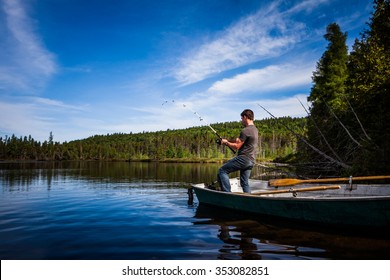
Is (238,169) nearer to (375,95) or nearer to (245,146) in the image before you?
(245,146)

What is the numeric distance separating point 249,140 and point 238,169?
1017mm

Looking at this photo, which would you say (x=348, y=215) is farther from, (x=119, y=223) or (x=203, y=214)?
(x=119, y=223)

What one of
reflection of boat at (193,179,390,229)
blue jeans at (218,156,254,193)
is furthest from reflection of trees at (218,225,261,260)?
blue jeans at (218,156,254,193)

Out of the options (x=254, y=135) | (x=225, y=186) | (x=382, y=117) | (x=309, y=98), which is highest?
(x=309, y=98)

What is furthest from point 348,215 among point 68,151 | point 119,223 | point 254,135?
point 68,151

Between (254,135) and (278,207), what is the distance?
2205 mm

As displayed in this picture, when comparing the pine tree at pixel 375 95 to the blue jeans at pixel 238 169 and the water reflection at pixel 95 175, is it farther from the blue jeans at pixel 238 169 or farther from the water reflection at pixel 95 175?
the water reflection at pixel 95 175

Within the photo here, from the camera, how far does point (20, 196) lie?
14195 mm

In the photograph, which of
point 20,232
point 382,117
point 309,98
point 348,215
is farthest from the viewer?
point 309,98

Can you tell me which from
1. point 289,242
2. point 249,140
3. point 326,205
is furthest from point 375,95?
point 289,242

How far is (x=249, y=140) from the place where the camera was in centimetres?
889

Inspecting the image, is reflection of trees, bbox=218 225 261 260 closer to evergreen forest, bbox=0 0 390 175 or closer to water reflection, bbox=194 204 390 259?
water reflection, bbox=194 204 390 259

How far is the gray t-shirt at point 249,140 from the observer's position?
8766mm

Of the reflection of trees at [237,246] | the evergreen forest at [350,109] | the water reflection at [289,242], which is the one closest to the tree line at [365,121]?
the evergreen forest at [350,109]
